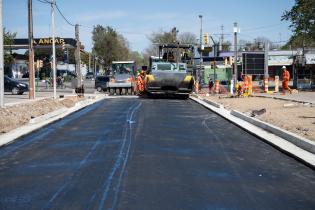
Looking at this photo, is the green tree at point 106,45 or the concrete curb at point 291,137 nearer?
the concrete curb at point 291,137

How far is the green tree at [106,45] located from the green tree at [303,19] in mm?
60892

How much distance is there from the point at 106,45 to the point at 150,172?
95.6 metres

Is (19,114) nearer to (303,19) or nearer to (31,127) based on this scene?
(31,127)

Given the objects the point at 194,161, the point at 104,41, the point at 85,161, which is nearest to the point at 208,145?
the point at 194,161

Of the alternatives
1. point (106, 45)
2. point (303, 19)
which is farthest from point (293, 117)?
point (106, 45)

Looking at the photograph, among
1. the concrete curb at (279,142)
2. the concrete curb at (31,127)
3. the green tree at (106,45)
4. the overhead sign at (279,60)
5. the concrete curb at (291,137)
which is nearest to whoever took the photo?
the concrete curb at (279,142)

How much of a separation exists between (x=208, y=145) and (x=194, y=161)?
2.40m

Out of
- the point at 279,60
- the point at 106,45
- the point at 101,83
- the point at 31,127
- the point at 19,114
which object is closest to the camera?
the point at 31,127

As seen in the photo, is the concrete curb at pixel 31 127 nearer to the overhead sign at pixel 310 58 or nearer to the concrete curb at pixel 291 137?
the concrete curb at pixel 291 137

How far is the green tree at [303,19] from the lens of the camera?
141ft

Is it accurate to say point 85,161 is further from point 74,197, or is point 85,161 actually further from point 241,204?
point 241,204

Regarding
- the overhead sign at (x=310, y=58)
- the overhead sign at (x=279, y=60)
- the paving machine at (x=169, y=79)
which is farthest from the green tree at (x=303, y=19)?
the overhead sign at (x=279, y=60)

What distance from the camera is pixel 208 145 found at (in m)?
13.0

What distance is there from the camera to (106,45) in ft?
340
